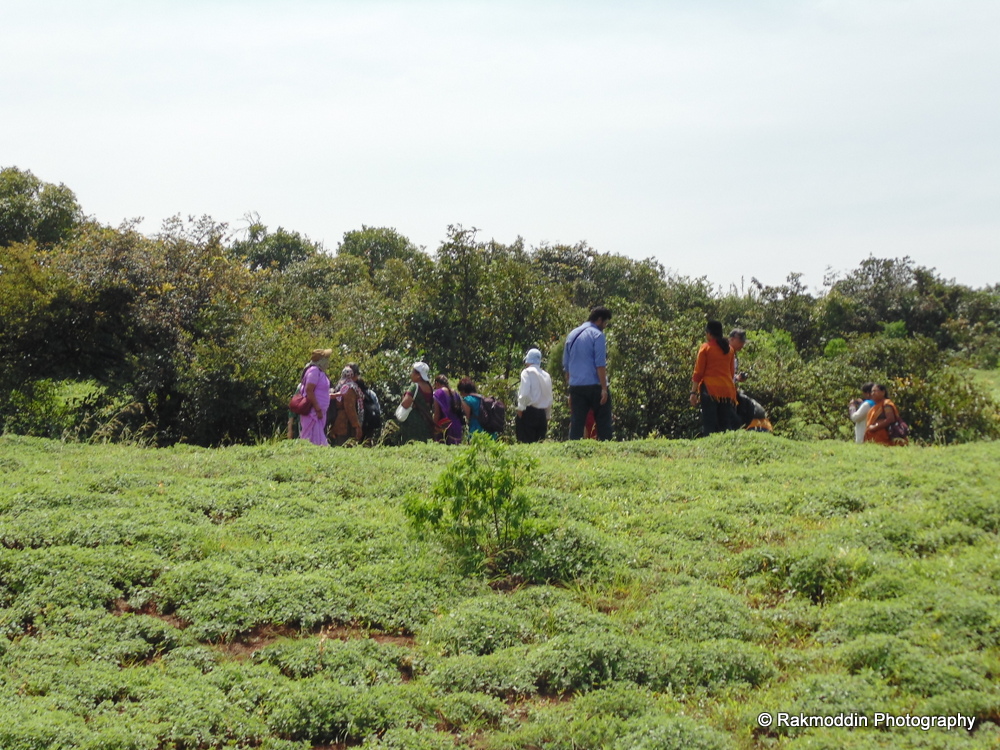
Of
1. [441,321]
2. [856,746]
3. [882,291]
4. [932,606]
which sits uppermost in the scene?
[882,291]

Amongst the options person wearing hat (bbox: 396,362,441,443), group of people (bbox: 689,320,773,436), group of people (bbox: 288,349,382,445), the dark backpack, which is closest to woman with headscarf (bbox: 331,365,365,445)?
group of people (bbox: 288,349,382,445)

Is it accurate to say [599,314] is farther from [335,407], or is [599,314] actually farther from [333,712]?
[333,712]

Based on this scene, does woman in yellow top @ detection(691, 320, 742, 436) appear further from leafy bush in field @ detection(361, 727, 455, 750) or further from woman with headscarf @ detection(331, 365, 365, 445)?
leafy bush in field @ detection(361, 727, 455, 750)

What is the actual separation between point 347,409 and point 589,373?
107 inches

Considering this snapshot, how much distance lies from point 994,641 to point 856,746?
1.18m

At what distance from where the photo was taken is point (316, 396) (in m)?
9.94

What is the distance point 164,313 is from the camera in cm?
1279

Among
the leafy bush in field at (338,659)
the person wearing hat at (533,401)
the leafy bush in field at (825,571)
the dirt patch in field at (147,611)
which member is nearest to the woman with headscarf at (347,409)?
the person wearing hat at (533,401)

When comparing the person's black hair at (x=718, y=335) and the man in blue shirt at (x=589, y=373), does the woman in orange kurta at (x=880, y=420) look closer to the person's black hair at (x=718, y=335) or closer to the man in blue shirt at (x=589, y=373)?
the person's black hair at (x=718, y=335)

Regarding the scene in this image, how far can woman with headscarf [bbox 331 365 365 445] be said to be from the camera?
1048 cm

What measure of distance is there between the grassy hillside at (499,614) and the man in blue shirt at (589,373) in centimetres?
239

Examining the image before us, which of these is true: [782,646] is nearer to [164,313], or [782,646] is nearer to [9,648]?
[9,648]

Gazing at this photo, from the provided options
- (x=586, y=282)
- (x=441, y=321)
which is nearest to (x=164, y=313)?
(x=441, y=321)

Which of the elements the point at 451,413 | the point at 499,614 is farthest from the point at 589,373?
the point at 499,614
